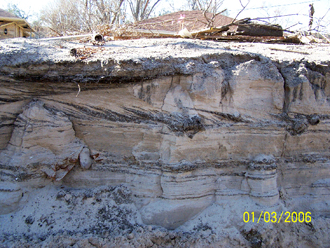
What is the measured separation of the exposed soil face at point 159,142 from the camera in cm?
264

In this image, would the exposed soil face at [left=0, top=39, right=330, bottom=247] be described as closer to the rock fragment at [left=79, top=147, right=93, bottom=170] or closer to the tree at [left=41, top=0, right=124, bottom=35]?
the rock fragment at [left=79, top=147, right=93, bottom=170]

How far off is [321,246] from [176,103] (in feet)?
8.14

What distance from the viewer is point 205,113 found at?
9.52 ft

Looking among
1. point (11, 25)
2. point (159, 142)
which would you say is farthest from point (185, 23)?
point (159, 142)

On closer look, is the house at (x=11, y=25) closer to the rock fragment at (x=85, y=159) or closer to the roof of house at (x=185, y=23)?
the roof of house at (x=185, y=23)

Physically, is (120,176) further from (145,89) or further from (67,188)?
(145,89)

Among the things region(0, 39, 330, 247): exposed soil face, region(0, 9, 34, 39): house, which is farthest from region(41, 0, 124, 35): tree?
region(0, 39, 330, 247): exposed soil face
